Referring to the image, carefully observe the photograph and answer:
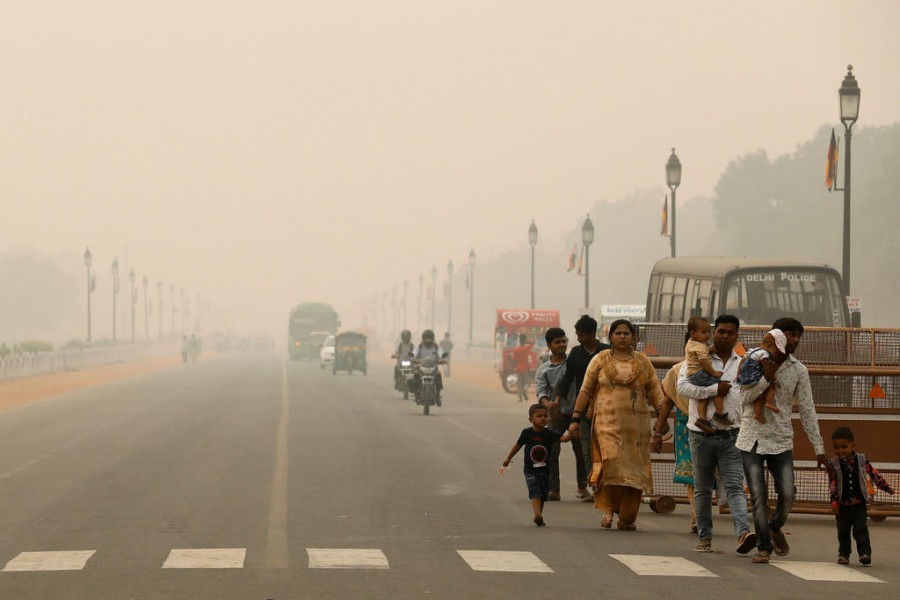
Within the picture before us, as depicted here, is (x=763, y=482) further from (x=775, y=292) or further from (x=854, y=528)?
(x=775, y=292)

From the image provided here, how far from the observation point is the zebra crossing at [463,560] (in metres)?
12.1

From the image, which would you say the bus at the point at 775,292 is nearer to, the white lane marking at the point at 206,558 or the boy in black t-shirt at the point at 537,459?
the boy in black t-shirt at the point at 537,459

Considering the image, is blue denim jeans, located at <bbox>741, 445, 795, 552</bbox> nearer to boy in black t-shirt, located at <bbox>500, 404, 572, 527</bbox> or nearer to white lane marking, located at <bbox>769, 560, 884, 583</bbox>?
white lane marking, located at <bbox>769, 560, 884, 583</bbox>

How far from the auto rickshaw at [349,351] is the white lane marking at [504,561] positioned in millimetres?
61065

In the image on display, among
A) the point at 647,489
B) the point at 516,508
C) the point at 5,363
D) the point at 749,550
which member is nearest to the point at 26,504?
the point at 516,508

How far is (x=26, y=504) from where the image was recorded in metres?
16.8

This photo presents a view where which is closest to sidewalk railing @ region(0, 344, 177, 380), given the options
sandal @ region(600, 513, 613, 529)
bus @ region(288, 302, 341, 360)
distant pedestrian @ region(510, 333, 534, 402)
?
bus @ region(288, 302, 341, 360)

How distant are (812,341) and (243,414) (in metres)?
19.2

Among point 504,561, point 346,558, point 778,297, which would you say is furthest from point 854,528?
point 778,297

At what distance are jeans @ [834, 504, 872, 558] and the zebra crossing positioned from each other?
19 centimetres

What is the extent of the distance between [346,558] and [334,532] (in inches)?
68.2

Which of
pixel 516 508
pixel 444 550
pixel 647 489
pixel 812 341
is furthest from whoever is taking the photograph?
pixel 812 341

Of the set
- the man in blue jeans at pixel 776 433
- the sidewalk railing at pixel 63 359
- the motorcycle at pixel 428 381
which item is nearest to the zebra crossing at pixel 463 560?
the man in blue jeans at pixel 776 433

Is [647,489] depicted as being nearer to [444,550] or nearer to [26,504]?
[444,550]
